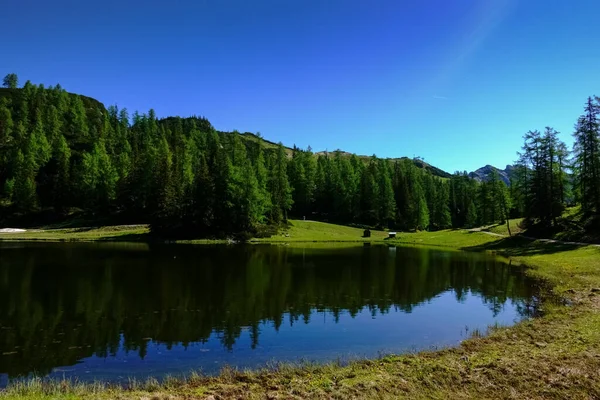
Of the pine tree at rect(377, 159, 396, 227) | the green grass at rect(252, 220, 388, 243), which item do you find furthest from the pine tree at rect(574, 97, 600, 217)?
the pine tree at rect(377, 159, 396, 227)

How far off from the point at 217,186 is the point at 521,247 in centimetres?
6562

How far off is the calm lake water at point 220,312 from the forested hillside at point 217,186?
1739 inches

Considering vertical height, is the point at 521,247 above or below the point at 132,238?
below

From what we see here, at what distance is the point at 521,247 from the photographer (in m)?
70.2

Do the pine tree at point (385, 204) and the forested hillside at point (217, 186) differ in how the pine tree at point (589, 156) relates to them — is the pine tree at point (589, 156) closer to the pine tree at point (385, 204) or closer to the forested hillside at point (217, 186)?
the forested hillside at point (217, 186)

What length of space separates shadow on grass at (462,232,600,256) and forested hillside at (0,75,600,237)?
6.01 m

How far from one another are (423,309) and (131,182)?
108m

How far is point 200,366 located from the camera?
55.8 feet

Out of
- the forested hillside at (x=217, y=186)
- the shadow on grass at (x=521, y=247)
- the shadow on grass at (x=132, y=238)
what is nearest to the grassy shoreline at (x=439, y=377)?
the shadow on grass at (x=521, y=247)

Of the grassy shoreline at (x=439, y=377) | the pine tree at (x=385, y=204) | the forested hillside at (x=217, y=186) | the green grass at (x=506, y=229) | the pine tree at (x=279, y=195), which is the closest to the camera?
the grassy shoreline at (x=439, y=377)

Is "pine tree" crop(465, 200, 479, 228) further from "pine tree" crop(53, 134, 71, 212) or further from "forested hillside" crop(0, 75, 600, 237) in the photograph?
"pine tree" crop(53, 134, 71, 212)

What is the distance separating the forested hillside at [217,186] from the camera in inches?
3725

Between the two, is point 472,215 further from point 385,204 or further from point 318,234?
point 318,234

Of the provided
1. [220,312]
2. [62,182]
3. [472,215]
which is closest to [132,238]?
[62,182]
